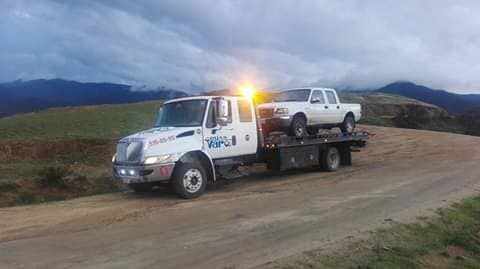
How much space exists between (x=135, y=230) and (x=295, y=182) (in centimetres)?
709

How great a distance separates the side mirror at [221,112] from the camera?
46.9 ft

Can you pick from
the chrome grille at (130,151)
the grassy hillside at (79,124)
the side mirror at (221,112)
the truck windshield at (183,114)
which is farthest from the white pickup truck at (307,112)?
the grassy hillside at (79,124)

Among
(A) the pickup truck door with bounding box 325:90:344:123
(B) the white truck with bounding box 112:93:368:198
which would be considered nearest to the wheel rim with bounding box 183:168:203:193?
(B) the white truck with bounding box 112:93:368:198

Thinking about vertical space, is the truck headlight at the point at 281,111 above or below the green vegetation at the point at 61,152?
above

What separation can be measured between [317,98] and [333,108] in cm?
110

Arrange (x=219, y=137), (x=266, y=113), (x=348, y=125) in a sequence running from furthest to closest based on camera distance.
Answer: (x=348, y=125), (x=266, y=113), (x=219, y=137)

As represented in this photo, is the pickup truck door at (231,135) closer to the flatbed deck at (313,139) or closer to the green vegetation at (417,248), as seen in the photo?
the flatbed deck at (313,139)

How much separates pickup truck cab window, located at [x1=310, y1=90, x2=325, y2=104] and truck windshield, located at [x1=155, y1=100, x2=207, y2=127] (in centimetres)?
516

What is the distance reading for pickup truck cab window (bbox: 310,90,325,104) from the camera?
1839 centimetres

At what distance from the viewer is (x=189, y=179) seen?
13.6 meters

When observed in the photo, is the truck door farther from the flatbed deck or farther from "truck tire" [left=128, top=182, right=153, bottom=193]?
"truck tire" [left=128, top=182, right=153, bottom=193]

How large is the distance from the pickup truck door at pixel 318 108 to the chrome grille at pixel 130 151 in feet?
22.4

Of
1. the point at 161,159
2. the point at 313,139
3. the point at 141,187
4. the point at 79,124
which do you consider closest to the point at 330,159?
the point at 313,139

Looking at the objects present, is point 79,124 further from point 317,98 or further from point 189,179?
point 189,179
